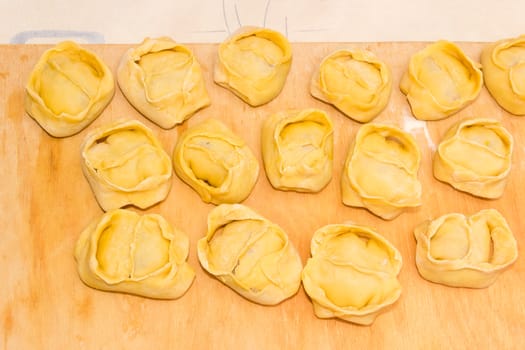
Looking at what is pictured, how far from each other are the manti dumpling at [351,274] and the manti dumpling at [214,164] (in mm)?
220

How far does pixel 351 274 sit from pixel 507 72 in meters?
0.69

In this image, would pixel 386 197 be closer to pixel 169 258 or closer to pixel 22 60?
pixel 169 258

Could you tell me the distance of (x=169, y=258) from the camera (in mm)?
1647

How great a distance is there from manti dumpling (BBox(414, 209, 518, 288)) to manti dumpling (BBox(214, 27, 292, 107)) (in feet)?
1.70

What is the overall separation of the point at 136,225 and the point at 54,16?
85 cm

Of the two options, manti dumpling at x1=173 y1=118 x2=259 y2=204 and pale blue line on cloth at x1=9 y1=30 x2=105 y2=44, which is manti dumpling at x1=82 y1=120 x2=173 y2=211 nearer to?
manti dumpling at x1=173 y1=118 x2=259 y2=204

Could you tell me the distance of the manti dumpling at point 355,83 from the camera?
182cm

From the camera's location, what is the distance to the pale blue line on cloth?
7.01 feet

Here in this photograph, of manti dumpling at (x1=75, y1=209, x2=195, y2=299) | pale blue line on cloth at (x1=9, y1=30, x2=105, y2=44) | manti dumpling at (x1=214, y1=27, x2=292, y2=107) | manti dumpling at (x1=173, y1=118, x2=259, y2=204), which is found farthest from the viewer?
pale blue line on cloth at (x1=9, y1=30, x2=105, y2=44)

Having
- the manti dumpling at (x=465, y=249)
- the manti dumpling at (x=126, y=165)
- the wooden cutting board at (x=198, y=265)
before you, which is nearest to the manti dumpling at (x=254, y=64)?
the wooden cutting board at (x=198, y=265)

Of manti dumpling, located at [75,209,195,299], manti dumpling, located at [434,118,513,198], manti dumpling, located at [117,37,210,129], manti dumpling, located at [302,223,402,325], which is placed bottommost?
manti dumpling, located at [302,223,402,325]

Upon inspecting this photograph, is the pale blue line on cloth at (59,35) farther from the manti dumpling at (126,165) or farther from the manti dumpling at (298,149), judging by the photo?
the manti dumpling at (298,149)

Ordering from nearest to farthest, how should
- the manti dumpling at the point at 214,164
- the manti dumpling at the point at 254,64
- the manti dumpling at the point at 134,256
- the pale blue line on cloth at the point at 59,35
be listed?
the manti dumpling at the point at 134,256 → the manti dumpling at the point at 214,164 → the manti dumpling at the point at 254,64 → the pale blue line on cloth at the point at 59,35

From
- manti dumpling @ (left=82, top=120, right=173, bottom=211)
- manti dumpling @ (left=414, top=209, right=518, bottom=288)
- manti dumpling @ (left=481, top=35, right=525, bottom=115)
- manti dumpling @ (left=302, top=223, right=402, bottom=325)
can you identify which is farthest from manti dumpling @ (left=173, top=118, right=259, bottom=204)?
manti dumpling @ (left=481, top=35, right=525, bottom=115)
